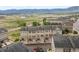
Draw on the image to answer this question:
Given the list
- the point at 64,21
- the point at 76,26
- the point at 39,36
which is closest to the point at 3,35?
the point at 39,36

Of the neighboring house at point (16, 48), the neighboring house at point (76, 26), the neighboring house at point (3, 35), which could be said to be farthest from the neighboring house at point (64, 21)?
the neighboring house at point (3, 35)

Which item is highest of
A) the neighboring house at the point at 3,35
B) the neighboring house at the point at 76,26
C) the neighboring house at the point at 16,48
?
the neighboring house at the point at 76,26

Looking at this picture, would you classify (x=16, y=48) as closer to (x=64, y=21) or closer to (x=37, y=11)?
(x=37, y=11)

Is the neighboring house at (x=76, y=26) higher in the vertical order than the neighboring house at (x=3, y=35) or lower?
higher

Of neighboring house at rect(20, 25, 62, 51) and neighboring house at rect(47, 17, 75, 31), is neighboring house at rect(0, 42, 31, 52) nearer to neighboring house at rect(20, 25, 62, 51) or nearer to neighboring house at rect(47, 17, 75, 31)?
neighboring house at rect(20, 25, 62, 51)

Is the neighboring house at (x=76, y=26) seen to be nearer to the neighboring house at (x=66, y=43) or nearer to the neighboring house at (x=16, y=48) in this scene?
the neighboring house at (x=66, y=43)

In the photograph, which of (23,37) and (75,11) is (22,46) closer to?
(23,37)
